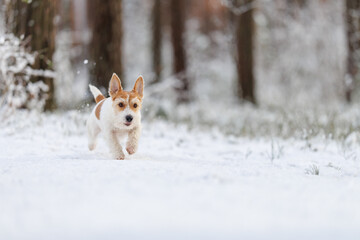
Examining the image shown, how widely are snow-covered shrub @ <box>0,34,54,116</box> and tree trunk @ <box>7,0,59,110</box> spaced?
217 millimetres

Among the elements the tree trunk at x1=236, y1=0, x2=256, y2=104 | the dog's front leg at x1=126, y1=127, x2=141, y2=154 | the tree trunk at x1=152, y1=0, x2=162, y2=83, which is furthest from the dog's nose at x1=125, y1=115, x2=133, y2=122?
the tree trunk at x1=152, y1=0, x2=162, y2=83

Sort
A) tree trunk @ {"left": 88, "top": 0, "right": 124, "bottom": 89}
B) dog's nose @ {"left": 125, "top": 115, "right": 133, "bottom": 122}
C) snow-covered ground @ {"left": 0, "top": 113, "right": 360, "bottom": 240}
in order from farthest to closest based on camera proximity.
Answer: tree trunk @ {"left": 88, "top": 0, "right": 124, "bottom": 89} → dog's nose @ {"left": 125, "top": 115, "right": 133, "bottom": 122} → snow-covered ground @ {"left": 0, "top": 113, "right": 360, "bottom": 240}

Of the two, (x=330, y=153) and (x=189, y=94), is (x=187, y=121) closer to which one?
(x=330, y=153)

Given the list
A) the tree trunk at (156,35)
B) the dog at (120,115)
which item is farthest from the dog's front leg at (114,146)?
the tree trunk at (156,35)

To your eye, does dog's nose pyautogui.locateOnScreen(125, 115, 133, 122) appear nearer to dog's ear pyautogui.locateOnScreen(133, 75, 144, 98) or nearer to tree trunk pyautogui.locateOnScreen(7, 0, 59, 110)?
dog's ear pyautogui.locateOnScreen(133, 75, 144, 98)

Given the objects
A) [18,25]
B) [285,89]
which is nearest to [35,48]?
[18,25]

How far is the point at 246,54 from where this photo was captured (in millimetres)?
13031

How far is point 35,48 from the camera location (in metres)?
7.55

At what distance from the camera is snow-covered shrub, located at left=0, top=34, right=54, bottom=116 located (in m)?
5.86

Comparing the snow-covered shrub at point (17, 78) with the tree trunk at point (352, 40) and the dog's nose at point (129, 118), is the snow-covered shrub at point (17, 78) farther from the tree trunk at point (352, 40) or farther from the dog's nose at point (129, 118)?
the tree trunk at point (352, 40)

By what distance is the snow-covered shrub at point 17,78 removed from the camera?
19.2 feet

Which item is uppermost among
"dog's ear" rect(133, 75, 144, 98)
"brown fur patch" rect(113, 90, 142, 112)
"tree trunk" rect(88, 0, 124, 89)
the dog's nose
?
"tree trunk" rect(88, 0, 124, 89)

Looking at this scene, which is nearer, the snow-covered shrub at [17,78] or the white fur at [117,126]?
the white fur at [117,126]

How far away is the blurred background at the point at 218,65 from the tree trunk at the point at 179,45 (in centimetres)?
3
